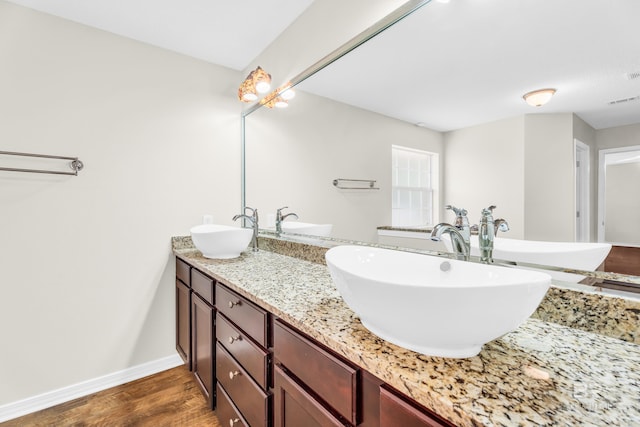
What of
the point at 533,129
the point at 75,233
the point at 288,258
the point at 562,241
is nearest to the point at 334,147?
the point at 288,258

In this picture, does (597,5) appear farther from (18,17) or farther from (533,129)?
(18,17)

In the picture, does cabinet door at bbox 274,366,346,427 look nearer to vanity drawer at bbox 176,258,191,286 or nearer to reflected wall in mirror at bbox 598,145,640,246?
reflected wall in mirror at bbox 598,145,640,246

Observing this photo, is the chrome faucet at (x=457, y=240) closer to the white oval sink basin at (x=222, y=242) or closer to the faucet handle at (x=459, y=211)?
the faucet handle at (x=459, y=211)

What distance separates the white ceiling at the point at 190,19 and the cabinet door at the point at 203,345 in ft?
5.57

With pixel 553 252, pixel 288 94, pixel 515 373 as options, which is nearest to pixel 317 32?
pixel 288 94

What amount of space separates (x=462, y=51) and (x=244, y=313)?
1.26 m

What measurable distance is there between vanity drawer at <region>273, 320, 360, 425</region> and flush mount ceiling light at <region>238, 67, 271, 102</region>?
1711mm

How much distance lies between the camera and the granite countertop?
444 millimetres

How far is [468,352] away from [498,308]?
0.16m

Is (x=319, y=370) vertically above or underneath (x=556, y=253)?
underneath

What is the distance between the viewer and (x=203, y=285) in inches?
62.8

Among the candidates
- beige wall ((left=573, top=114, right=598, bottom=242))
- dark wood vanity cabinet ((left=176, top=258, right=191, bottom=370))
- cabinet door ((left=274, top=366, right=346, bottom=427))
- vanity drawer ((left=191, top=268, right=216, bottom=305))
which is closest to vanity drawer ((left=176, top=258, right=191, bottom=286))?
dark wood vanity cabinet ((left=176, top=258, right=191, bottom=370))

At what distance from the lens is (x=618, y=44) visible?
70cm

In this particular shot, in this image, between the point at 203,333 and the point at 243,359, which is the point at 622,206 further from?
the point at 203,333
